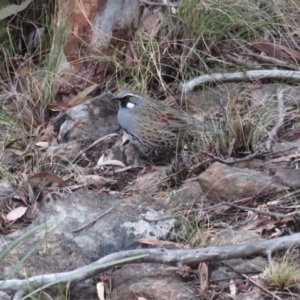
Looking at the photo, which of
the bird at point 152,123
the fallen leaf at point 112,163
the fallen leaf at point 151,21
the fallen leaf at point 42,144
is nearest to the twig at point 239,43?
the fallen leaf at point 151,21

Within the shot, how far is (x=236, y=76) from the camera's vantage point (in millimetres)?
6465

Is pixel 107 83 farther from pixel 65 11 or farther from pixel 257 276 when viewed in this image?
pixel 257 276

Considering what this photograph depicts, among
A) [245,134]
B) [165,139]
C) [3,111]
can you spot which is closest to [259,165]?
[245,134]

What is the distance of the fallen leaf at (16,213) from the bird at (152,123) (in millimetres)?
1000

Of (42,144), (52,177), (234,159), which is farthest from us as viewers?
(42,144)

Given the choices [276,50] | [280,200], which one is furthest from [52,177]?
[276,50]

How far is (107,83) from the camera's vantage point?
6.72 metres

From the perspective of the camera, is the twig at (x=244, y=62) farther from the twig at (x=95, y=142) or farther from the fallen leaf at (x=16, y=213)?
the fallen leaf at (x=16, y=213)

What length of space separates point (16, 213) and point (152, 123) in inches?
47.4

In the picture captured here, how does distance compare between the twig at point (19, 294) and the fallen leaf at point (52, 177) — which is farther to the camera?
the fallen leaf at point (52, 177)

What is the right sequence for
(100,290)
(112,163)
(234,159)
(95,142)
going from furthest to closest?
(95,142) → (112,163) → (234,159) → (100,290)

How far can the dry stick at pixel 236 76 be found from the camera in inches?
253

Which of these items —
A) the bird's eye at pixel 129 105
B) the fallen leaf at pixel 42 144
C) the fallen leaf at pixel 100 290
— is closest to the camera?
the fallen leaf at pixel 100 290

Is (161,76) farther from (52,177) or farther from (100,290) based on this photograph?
(100,290)
